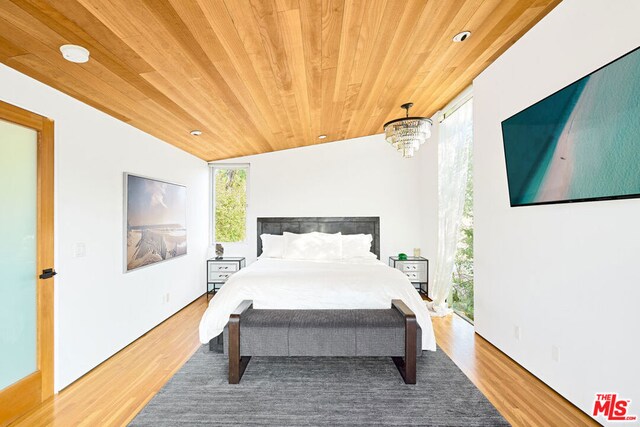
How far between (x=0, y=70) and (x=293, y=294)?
2.60m

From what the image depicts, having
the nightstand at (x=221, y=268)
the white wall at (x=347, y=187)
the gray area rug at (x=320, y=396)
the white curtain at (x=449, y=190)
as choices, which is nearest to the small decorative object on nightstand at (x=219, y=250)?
the nightstand at (x=221, y=268)

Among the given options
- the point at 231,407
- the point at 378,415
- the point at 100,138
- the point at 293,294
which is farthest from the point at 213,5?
the point at 378,415

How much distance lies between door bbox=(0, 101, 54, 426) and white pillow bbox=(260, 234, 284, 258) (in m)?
2.57

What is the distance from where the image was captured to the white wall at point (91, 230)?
237cm

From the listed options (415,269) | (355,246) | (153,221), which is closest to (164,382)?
Answer: (153,221)

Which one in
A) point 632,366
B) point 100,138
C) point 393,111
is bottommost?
point 632,366

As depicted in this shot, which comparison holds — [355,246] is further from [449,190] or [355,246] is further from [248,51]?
[248,51]

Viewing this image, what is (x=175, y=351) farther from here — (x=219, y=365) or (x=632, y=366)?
(x=632, y=366)

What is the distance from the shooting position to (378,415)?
2.01 meters

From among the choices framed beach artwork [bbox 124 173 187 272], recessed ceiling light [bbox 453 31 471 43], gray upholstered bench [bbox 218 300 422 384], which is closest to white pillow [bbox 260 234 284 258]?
framed beach artwork [bbox 124 173 187 272]

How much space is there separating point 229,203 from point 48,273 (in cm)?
322

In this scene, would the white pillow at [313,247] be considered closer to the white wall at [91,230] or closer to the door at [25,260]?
the white wall at [91,230]

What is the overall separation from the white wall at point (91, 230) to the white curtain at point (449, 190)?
3630 mm

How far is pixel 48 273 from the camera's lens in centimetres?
226
